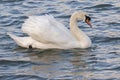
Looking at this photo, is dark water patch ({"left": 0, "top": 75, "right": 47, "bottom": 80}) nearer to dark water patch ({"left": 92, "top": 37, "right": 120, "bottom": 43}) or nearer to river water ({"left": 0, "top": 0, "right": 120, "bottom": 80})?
river water ({"left": 0, "top": 0, "right": 120, "bottom": 80})

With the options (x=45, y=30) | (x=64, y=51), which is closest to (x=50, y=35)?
(x=45, y=30)

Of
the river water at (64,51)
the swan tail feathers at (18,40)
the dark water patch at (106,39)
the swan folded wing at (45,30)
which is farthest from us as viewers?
the dark water patch at (106,39)

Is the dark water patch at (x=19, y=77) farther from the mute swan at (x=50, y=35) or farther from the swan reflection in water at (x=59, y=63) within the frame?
the mute swan at (x=50, y=35)

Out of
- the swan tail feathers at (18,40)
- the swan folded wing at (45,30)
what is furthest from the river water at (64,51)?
the swan folded wing at (45,30)

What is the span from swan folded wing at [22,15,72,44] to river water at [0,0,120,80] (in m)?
0.30

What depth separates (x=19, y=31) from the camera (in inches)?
618

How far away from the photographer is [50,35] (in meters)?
14.0

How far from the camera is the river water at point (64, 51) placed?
12.1m

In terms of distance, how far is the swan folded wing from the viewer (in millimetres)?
13969

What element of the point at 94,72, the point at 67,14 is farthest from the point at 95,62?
the point at 67,14

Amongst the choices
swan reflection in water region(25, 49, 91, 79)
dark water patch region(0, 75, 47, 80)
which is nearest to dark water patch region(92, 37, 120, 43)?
swan reflection in water region(25, 49, 91, 79)

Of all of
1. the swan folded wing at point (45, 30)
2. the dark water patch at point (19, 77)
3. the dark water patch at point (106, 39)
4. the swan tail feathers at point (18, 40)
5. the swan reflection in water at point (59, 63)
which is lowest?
the swan reflection in water at point (59, 63)

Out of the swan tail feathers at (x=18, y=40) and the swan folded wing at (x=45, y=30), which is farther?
the swan tail feathers at (x=18, y=40)

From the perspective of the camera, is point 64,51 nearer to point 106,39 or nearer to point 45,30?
point 45,30
